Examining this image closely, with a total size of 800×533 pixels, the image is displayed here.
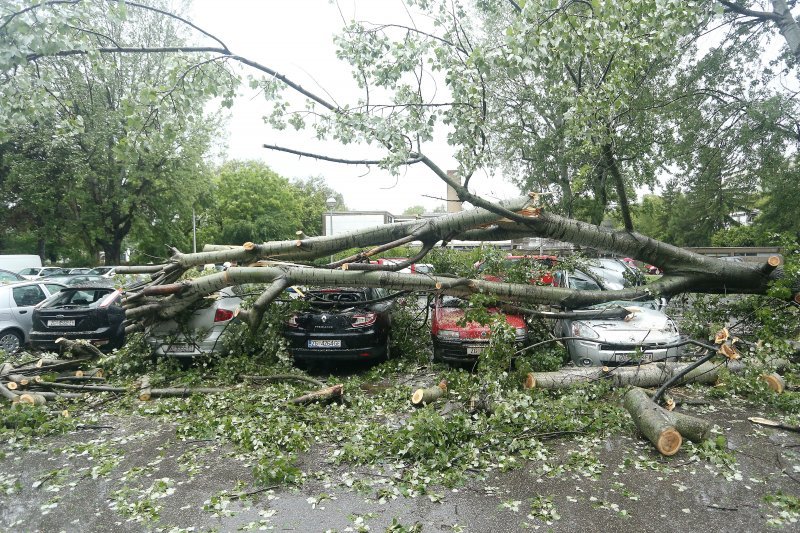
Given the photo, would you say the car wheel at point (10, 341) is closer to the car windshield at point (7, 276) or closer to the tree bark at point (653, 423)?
the car windshield at point (7, 276)

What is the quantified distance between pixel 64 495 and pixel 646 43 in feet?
24.2

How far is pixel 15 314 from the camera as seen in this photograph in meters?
9.92

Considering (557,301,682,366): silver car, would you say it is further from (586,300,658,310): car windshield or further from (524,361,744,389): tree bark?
(524,361,744,389): tree bark

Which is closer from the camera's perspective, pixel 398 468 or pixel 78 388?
pixel 398 468

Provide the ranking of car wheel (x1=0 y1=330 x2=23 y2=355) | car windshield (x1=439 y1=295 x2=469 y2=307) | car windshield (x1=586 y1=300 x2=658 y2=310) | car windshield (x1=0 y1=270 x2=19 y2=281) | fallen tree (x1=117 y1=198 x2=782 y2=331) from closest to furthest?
fallen tree (x1=117 y1=198 x2=782 y2=331) → car windshield (x1=586 y1=300 x2=658 y2=310) → car windshield (x1=439 y1=295 x2=469 y2=307) → car wheel (x1=0 y1=330 x2=23 y2=355) → car windshield (x1=0 y1=270 x2=19 y2=281)

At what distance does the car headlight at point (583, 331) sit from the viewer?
730 cm

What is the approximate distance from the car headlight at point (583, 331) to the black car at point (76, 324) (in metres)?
7.37

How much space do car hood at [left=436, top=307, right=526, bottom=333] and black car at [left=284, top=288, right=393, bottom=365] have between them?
991 millimetres

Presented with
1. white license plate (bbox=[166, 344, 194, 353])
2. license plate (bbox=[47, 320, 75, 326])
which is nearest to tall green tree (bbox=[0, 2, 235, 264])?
license plate (bbox=[47, 320, 75, 326])

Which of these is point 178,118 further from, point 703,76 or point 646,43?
point 703,76

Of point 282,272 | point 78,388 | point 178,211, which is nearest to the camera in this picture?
point 78,388

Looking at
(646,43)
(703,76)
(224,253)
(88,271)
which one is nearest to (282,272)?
(224,253)

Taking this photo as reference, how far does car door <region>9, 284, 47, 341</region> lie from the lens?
9969mm

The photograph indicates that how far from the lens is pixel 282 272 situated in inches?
293
